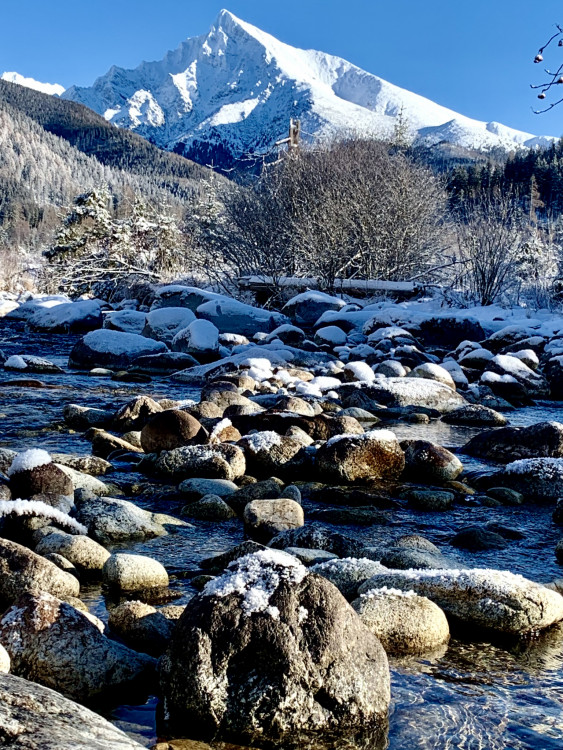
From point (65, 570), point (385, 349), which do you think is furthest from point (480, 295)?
point (65, 570)

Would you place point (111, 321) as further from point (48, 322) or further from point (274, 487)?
point (274, 487)

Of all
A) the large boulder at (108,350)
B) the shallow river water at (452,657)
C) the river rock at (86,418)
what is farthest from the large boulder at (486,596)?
the large boulder at (108,350)

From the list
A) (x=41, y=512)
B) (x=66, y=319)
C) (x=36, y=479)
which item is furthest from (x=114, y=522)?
(x=66, y=319)

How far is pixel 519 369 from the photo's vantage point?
10195mm

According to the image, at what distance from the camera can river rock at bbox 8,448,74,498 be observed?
4.33 metres

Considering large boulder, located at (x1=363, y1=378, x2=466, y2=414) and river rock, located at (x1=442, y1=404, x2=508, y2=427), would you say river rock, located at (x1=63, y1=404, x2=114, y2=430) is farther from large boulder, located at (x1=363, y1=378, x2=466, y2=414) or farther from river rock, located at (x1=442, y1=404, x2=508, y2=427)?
river rock, located at (x1=442, y1=404, x2=508, y2=427)

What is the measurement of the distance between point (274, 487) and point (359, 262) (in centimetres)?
1556

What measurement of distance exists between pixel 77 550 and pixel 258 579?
53.1 inches

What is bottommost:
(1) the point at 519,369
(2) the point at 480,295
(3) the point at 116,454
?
(3) the point at 116,454

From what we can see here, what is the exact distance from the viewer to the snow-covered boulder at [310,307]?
628 inches

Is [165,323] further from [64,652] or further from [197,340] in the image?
[64,652]

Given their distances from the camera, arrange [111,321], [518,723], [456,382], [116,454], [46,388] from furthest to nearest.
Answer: [111,321] < [456,382] < [46,388] < [116,454] < [518,723]

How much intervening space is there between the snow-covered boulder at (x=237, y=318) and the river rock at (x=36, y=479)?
10108mm

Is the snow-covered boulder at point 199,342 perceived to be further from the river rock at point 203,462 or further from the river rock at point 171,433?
the river rock at point 203,462
